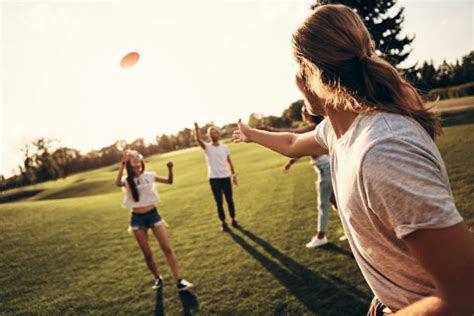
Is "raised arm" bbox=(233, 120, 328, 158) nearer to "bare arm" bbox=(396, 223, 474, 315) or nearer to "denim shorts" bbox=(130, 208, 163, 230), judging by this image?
"bare arm" bbox=(396, 223, 474, 315)

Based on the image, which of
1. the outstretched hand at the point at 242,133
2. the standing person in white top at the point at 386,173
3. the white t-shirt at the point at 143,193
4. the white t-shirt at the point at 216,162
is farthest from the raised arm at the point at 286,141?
the white t-shirt at the point at 216,162

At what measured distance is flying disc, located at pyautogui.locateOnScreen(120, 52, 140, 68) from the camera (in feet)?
15.9

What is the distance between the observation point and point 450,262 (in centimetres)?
86

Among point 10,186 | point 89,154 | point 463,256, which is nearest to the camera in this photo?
point 463,256

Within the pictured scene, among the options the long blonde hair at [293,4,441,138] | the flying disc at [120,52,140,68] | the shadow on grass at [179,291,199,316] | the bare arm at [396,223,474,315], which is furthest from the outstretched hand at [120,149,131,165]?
the bare arm at [396,223,474,315]

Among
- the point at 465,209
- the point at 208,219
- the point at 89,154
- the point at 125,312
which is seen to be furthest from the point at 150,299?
the point at 89,154

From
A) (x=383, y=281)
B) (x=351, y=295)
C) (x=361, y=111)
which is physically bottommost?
(x=351, y=295)

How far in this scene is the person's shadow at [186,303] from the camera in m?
4.82

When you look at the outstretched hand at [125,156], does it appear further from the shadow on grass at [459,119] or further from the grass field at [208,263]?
the shadow on grass at [459,119]

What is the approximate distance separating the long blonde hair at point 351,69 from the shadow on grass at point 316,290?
3.58m

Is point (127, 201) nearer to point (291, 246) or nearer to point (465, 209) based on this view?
point (291, 246)

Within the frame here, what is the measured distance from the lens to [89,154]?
6388 cm

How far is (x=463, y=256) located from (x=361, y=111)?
58 centimetres

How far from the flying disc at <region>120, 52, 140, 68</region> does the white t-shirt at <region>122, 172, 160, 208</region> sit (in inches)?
81.1
